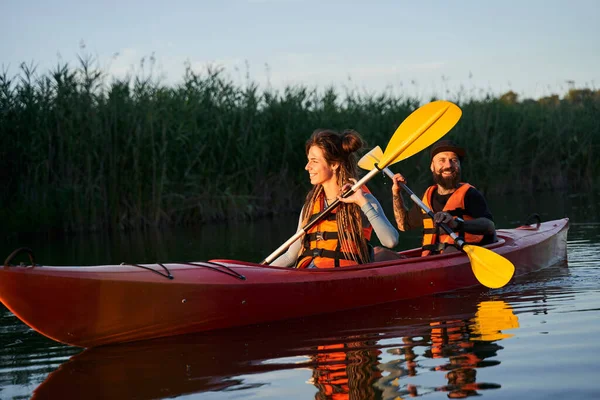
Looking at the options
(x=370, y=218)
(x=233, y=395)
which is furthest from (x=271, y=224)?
(x=233, y=395)

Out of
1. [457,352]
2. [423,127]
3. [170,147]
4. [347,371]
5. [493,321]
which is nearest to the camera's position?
[347,371]

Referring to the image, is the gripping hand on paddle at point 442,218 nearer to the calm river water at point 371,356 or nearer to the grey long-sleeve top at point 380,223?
the calm river water at point 371,356

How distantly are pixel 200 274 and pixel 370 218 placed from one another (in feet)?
3.35

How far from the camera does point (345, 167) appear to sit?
199 inches

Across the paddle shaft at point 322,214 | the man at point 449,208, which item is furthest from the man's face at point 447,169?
the paddle shaft at point 322,214

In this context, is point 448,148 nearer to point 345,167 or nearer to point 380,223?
point 345,167

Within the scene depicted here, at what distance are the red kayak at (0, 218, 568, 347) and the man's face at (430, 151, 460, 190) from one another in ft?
2.17

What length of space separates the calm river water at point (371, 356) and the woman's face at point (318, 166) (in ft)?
2.74

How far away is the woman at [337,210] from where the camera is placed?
4.91 m

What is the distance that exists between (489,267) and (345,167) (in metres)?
1.23

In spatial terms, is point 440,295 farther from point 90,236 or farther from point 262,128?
point 262,128

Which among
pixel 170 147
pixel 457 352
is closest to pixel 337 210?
pixel 457 352

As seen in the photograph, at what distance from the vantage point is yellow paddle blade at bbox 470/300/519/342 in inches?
161

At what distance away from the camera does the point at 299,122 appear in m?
13.7
